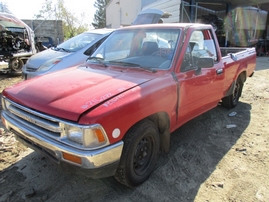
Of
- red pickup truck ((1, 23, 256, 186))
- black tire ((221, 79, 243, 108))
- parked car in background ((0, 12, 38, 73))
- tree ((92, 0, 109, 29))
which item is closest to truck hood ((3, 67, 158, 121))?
red pickup truck ((1, 23, 256, 186))

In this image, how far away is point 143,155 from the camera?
2.69 metres

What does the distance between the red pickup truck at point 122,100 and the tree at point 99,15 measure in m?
47.4

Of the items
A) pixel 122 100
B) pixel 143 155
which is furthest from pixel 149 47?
pixel 143 155

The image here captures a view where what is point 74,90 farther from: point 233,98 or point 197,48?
point 233,98

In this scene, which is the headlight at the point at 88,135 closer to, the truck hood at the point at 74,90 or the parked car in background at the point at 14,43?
the truck hood at the point at 74,90

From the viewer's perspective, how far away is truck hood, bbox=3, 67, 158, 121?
2.09m

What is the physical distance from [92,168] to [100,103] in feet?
1.97

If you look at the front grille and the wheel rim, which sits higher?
the front grille

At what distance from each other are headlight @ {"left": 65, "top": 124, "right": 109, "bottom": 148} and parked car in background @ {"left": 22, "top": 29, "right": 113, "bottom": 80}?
3.58 metres

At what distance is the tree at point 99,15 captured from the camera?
48438 millimetres

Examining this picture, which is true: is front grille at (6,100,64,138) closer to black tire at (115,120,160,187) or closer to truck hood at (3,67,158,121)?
truck hood at (3,67,158,121)

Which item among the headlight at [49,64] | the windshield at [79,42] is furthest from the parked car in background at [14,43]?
the headlight at [49,64]

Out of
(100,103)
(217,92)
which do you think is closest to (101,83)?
(100,103)

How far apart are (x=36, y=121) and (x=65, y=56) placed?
3.71 m
